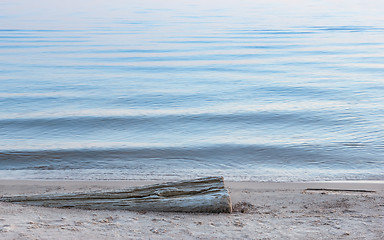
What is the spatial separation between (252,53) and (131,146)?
635 inches

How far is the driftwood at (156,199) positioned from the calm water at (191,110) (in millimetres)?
2274

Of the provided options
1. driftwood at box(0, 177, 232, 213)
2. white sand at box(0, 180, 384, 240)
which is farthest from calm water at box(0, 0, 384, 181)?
driftwood at box(0, 177, 232, 213)

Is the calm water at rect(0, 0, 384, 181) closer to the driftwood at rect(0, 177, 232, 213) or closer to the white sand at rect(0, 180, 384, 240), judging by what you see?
the white sand at rect(0, 180, 384, 240)

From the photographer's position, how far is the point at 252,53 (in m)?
24.1

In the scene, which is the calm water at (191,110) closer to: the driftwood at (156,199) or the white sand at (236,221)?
the white sand at (236,221)

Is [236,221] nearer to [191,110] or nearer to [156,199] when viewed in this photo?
[156,199]

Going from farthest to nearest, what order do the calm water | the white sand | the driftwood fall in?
the calm water, the driftwood, the white sand

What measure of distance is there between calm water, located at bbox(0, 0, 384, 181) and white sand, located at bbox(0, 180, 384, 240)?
1889mm

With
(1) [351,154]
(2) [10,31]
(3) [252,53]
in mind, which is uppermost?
(2) [10,31]

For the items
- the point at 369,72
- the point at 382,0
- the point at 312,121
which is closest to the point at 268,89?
the point at 312,121

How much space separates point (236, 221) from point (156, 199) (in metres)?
0.88

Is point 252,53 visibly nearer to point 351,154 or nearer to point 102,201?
point 351,154

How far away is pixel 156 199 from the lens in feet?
16.1

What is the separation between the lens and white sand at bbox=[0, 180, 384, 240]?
13.6 feet
